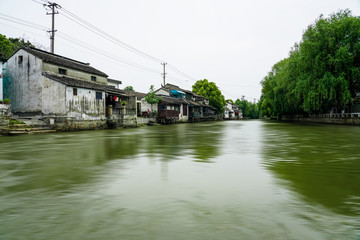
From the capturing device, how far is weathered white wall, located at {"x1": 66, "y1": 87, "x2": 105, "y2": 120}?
75.9 ft

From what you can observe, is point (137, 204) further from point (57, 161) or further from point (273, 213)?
point (57, 161)

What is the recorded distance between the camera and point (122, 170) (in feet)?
19.7

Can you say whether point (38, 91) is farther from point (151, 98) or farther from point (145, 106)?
point (145, 106)

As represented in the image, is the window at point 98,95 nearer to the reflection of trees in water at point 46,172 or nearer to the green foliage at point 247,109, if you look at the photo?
the reflection of trees in water at point 46,172

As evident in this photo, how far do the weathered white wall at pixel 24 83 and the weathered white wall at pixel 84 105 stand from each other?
287 cm

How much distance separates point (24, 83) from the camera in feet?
77.1

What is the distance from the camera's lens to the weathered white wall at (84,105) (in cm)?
2314

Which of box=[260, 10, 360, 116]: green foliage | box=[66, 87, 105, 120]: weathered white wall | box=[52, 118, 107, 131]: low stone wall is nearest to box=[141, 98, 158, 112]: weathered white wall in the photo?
box=[66, 87, 105, 120]: weathered white wall

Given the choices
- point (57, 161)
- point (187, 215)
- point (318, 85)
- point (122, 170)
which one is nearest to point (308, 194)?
point (187, 215)

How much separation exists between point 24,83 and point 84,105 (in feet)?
19.4

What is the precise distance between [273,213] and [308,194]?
120cm

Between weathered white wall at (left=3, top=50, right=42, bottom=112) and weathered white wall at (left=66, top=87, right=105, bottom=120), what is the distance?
2.87 metres

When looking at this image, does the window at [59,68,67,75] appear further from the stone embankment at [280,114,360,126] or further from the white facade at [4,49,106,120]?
the stone embankment at [280,114,360,126]

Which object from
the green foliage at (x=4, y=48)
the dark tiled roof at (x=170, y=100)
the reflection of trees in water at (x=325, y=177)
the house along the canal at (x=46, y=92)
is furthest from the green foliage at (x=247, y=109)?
the reflection of trees in water at (x=325, y=177)
